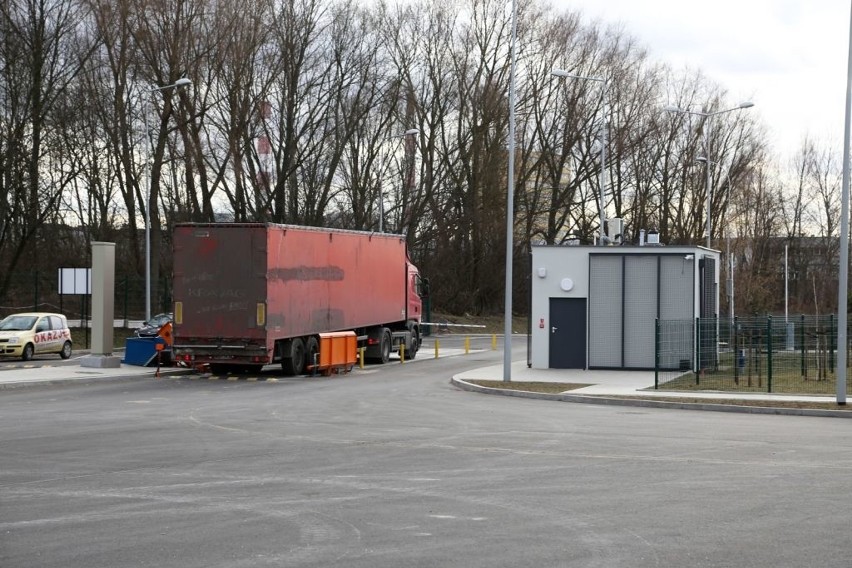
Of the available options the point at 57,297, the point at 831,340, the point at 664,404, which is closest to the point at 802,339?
the point at 831,340

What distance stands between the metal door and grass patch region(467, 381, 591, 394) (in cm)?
529

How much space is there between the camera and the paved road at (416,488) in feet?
27.8

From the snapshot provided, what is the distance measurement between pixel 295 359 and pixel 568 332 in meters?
8.21

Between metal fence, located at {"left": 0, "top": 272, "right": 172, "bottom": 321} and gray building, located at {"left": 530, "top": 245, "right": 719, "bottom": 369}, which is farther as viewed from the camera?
metal fence, located at {"left": 0, "top": 272, "right": 172, "bottom": 321}

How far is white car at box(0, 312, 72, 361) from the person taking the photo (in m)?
36.4

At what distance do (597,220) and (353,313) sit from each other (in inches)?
1666

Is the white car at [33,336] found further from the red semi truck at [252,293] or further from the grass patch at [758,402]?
the grass patch at [758,402]

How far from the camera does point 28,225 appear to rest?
51.2 m

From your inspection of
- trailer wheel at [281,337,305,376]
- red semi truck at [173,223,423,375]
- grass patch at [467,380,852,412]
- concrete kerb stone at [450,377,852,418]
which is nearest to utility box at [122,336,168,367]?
red semi truck at [173,223,423,375]

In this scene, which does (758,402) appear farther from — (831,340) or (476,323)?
(476,323)

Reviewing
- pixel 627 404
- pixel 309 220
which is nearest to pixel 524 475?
pixel 627 404

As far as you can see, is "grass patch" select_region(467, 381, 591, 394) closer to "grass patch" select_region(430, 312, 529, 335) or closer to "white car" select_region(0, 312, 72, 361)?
"white car" select_region(0, 312, 72, 361)

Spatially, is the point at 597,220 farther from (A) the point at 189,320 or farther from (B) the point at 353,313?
(A) the point at 189,320

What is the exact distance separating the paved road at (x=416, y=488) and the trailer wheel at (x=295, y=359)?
8.89 metres
